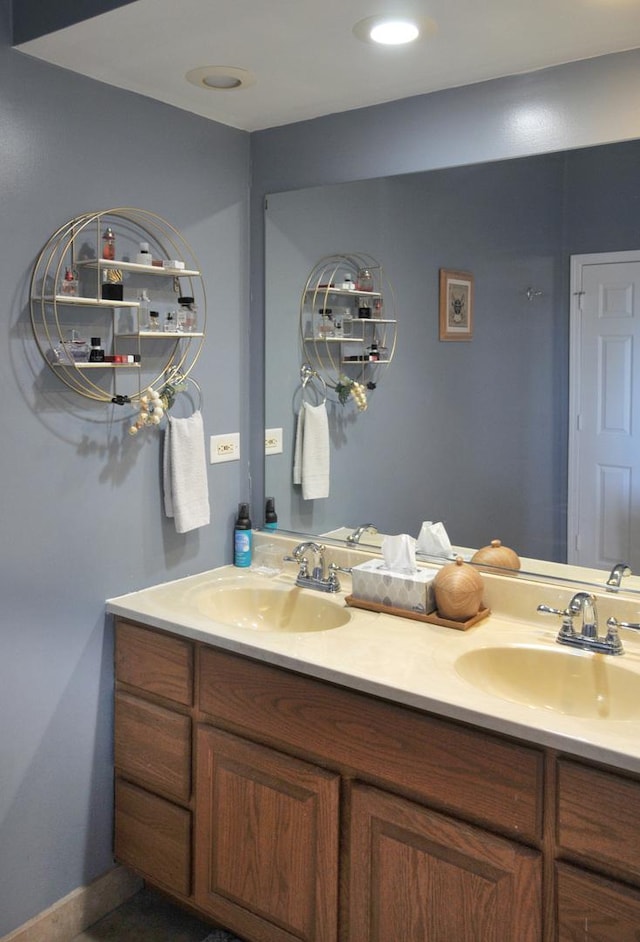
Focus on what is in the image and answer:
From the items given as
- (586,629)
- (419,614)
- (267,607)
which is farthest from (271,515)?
(586,629)

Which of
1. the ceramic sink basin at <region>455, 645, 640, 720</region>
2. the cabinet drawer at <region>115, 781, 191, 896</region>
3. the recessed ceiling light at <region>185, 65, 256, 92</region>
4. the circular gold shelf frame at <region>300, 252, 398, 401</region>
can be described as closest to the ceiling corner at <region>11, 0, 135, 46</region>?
the recessed ceiling light at <region>185, 65, 256, 92</region>

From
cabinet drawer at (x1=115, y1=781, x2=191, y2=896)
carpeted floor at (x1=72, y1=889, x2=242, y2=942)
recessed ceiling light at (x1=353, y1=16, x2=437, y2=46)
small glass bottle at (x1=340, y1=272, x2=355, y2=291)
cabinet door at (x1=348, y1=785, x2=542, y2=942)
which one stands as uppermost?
recessed ceiling light at (x1=353, y1=16, x2=437, y2=46)

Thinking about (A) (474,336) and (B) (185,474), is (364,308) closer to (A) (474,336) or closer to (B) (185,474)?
(A) (474,336)

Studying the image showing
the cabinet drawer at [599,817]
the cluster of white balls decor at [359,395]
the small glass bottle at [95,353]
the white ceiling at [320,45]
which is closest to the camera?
the cabinet drawer at [599,817]

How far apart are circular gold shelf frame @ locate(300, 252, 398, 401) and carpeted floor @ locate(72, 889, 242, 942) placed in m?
1.53

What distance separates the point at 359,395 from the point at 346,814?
3.75 ft

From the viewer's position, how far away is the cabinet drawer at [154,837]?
2.11 m

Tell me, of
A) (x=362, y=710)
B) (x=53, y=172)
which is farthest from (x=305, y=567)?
(x=53, y=172)

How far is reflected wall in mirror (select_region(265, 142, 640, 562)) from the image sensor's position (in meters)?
1.96

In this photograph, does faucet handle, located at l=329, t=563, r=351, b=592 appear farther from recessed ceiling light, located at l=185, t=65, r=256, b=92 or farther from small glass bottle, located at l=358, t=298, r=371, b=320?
recessed ceiling light, located at l=185, t=65, r=256, b=92

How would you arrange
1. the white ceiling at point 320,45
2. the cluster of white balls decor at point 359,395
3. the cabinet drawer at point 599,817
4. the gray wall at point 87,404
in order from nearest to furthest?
the cabinet drawer at point 599,817, the white ceiling at point 320,45, the gray wall at point 87,404, the cluster of white balls decor at point 359,395

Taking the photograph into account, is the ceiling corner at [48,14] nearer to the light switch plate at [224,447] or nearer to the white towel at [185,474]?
the white towel at [185,474]

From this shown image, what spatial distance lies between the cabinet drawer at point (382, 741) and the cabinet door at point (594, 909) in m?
0.10

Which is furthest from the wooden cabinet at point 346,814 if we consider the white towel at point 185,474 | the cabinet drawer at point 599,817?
the white towel at point 185,474
